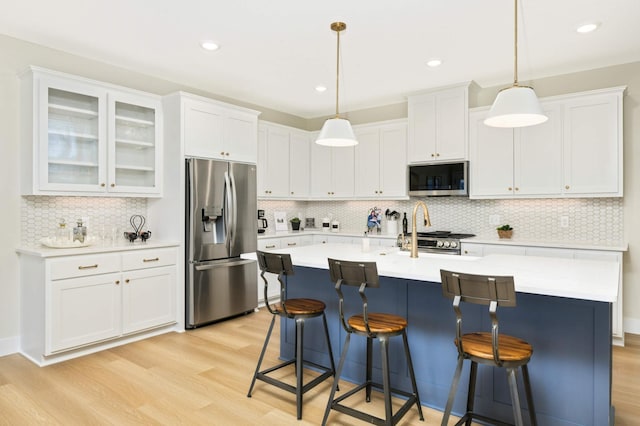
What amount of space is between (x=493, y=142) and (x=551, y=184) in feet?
2.47

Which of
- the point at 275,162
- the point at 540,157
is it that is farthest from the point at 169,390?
the point at 540,157

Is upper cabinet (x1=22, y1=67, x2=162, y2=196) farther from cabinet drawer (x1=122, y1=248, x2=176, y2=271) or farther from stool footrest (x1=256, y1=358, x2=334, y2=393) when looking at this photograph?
stool footrest (x1=256, y1=358, x2=334, y2=393)

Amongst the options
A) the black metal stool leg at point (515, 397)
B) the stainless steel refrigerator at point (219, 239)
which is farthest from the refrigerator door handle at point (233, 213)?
the black metal stool leg at point (515, 397)

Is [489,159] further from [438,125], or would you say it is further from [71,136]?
[71,136]

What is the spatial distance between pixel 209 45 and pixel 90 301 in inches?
98.5

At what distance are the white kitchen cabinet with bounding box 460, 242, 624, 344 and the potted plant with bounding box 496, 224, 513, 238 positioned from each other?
39 centimetres

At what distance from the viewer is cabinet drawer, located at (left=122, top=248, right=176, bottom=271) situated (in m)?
3.80

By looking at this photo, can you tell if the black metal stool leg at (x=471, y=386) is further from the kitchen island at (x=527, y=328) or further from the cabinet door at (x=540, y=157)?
the cabinet door at (x=540, y=157)

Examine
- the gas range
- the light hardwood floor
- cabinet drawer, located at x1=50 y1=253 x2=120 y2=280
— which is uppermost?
the gas range

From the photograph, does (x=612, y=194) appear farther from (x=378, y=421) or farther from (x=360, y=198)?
(x=378, y=421)

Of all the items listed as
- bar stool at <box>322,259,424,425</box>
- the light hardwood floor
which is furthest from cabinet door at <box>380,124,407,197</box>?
bar stool at <box>322,259,424,425</box>

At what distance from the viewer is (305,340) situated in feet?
10.7

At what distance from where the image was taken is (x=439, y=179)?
4.90m

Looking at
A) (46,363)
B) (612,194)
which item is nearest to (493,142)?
(612,194)
